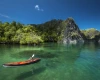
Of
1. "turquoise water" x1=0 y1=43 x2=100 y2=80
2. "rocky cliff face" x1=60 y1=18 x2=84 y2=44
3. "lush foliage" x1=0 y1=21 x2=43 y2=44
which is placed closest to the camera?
"turquoise water" x1=0 y1=43 x2=100 y2=80

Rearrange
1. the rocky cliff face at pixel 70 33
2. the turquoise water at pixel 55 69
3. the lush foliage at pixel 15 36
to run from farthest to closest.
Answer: the rocky cliff face at pixel 70 33 < the lush foliage at pixel 15 36 < the turquoise water at pixel 55 69

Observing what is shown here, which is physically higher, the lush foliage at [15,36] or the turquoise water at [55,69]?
the lush foliage at [15,36]

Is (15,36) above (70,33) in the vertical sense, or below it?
below

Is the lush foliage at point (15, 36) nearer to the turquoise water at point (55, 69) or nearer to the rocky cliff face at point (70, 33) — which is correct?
the turquoise water at point (55, 69)

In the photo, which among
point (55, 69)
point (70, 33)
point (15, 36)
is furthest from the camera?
point (70, 33)

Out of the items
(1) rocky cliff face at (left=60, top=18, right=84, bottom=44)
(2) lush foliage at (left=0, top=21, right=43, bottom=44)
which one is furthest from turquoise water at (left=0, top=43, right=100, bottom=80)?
(1) rocky cliff face at (left=60, top=18, right=84, bottom=44)

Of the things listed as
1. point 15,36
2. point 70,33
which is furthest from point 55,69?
point 70,33

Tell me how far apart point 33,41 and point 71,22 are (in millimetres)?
108069

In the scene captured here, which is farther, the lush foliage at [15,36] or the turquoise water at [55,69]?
the lush foliage at [15,36]

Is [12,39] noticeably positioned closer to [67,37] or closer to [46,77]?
[46,77]

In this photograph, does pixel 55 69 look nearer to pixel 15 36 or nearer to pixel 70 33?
pixel 15 36

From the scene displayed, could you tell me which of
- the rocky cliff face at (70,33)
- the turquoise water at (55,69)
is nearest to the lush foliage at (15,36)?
the turquoise water at (55,69)

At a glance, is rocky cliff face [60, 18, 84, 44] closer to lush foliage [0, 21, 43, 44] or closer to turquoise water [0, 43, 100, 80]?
lush foliage [0, 21, 43, 44]

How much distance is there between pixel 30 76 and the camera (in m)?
19.6
